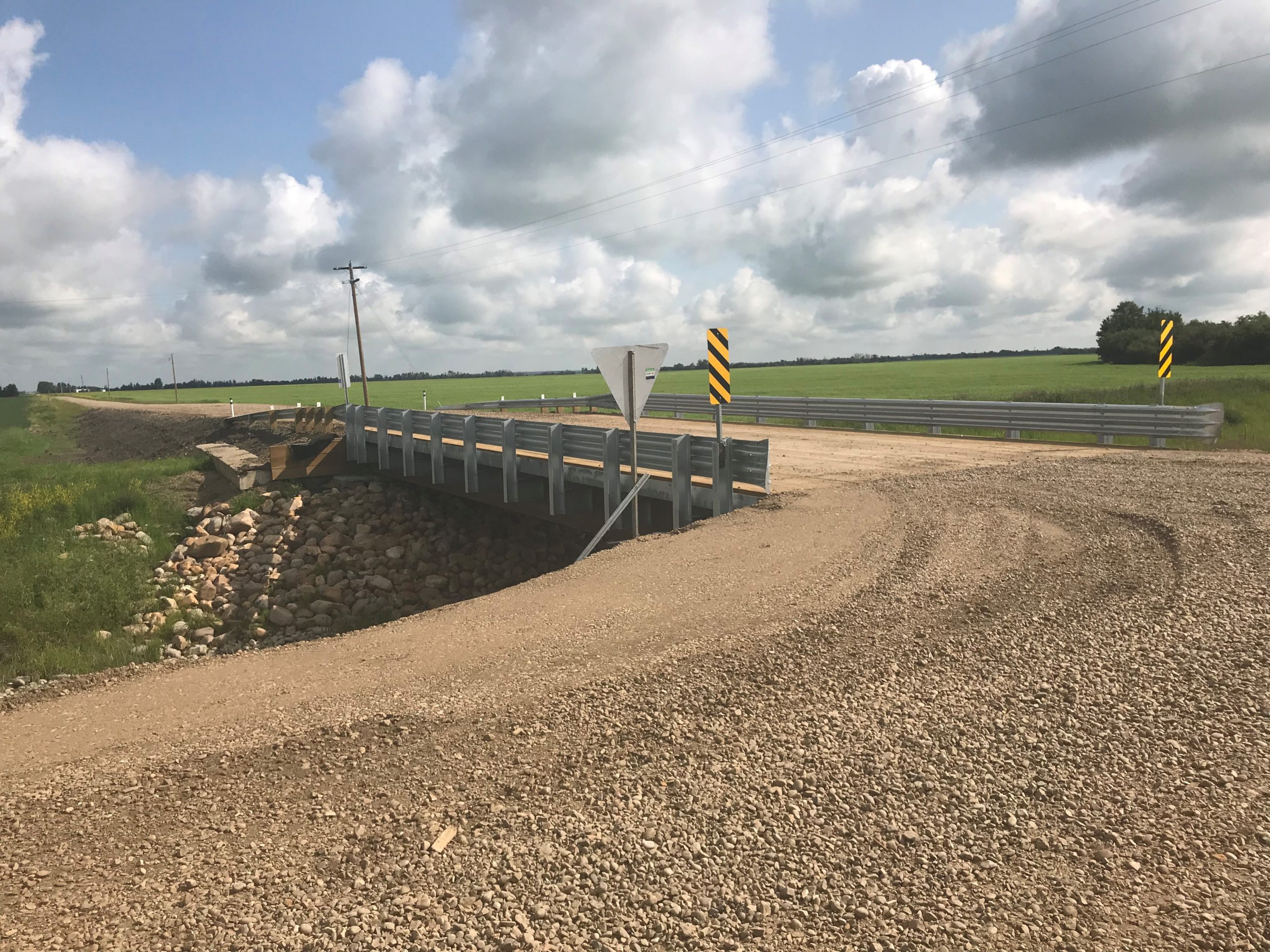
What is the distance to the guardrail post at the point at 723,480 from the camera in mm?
11547

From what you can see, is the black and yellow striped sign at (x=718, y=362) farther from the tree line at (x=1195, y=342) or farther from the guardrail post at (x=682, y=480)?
the tree line at (x=1195, y=342)

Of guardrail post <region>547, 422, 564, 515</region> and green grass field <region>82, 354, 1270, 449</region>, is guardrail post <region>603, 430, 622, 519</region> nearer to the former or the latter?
guardrail post <region>547, 422, 564, 515</region>

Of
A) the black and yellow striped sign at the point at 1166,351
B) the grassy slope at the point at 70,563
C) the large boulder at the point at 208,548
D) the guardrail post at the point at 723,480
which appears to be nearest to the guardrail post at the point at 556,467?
the guardrail post at the point at 723,480

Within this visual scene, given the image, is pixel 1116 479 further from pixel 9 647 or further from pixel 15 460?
pixel 15 460

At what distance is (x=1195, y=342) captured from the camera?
65750mm

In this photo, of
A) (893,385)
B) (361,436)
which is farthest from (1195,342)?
(361,436)

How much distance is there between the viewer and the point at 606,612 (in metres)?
7.19

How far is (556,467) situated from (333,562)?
6.69m

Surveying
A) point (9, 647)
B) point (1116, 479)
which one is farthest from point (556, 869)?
point (9, 647)

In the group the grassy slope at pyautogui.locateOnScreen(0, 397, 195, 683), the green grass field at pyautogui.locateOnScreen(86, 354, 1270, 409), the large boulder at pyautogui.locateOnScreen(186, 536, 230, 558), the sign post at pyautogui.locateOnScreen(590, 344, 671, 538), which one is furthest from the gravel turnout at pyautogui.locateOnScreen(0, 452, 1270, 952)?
the green grass field at pyautogui.locateOnScreen(86, 354, 1270, 409)

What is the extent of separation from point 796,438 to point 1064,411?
626 centimetres

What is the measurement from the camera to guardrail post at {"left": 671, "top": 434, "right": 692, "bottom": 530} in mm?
11852

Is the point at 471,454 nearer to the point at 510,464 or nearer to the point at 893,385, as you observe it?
the point at 510,464

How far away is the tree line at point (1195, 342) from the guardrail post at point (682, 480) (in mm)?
47228
